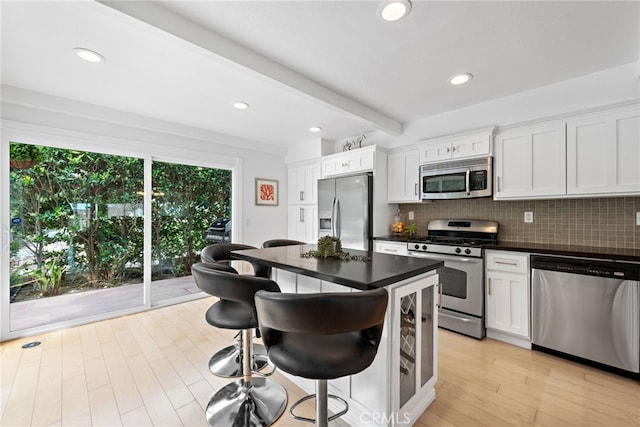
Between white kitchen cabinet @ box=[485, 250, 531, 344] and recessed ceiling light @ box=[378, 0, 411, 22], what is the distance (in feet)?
7.55

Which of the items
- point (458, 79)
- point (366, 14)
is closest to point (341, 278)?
point (366, 14)

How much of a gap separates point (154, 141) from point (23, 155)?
125 centimetres

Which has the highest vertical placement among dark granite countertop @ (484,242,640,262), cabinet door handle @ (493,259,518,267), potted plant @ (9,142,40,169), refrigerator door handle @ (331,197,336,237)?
potted plant @ (9,142,40,169)

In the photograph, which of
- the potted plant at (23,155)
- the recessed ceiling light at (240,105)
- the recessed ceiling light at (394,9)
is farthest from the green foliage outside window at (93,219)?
the recessed ceiling light at (394,9)

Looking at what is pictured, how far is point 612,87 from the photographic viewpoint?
91.4 inches

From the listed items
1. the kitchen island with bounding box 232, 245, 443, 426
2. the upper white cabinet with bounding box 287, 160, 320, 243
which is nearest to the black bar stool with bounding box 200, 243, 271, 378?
the kitchen island with bounding box 232, 245, 443, 426

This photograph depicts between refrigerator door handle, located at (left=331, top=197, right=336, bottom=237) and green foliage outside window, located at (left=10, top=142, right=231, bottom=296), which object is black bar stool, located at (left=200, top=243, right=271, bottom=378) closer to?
refrigerator door handle, located at (left=331, top=197, right=336, bottom=237)

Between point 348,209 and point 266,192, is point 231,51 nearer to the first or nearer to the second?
point 348,209

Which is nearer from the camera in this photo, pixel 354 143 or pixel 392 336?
pixel 392 336

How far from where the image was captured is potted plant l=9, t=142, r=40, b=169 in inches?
109

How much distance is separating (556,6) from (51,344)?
194 inches

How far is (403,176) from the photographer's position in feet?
12.2

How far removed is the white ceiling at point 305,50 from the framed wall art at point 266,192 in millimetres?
1805

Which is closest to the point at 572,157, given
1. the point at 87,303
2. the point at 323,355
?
the point at 323,355
